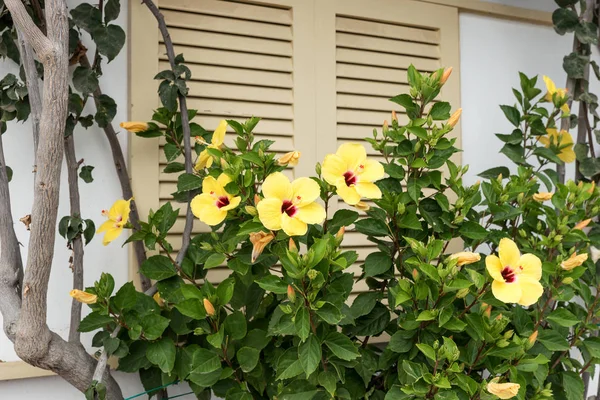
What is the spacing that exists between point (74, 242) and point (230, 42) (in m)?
0.60

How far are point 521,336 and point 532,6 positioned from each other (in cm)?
112

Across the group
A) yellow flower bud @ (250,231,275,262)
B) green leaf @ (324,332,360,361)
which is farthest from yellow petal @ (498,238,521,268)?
yellow flower bud @ (250,231,275,262)

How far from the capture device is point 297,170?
5.07 feet

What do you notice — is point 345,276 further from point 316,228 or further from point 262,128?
point 262,128

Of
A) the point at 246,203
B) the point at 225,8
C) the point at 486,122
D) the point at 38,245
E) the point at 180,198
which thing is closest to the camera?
the point at 38,245

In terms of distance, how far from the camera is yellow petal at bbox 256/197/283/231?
107 cm

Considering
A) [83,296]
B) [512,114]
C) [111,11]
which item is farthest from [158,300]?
[512,114]

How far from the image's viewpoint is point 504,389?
1041mm

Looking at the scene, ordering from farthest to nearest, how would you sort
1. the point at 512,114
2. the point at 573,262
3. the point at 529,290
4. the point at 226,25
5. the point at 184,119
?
the point at 512,114 → the point at 226,25 → the point at 184,119 → the point at 573,262 → the point at 529,290

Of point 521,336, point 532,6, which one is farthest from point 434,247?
point 532,6

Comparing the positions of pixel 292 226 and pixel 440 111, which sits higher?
pixel 440 111

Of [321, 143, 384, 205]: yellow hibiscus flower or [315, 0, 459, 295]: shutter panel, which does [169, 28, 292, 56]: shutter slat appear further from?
[321, 143, 384, 205]: yellow hibiscus flower

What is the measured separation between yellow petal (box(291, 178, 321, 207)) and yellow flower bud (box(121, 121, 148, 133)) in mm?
421

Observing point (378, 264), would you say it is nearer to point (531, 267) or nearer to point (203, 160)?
point (531, 267)
